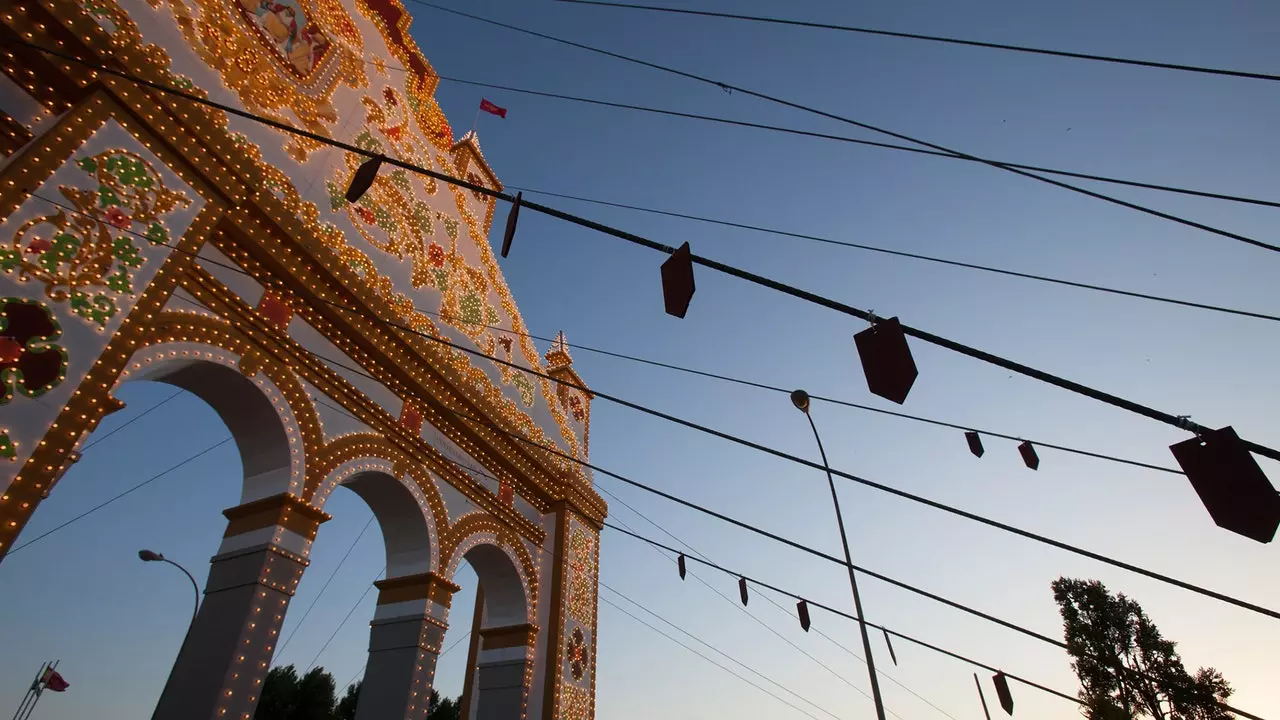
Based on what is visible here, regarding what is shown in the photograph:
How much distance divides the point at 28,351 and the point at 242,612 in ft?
12.2

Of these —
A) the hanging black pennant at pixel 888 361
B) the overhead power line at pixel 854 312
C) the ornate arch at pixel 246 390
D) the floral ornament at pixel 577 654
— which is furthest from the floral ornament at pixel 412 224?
the hanging black pennant at pixel 888 361

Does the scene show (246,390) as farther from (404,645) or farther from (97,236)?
(404,645)

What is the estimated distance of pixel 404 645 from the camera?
10094mm

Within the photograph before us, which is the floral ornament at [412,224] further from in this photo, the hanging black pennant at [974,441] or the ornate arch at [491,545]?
the hanging black pennant at [974,441]

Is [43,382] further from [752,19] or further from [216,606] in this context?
[752,19]

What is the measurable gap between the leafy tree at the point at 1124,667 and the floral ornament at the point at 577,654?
19955 mm

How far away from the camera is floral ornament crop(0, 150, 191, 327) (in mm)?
5801

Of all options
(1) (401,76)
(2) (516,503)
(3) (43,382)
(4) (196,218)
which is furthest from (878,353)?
(1) (401,76)

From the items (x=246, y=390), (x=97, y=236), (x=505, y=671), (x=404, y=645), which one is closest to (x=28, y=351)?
(x=97, y=236)

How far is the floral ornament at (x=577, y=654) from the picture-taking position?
13023mm

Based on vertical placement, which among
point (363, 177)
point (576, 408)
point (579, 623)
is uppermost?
point (576, 408)

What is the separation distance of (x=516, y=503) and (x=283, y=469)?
5.76 meters

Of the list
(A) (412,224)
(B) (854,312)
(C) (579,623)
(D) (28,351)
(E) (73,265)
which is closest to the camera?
(B) (854,312)

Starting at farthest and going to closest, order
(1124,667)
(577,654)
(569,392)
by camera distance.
A: (1124,667)
(569,392)
(577,654)
